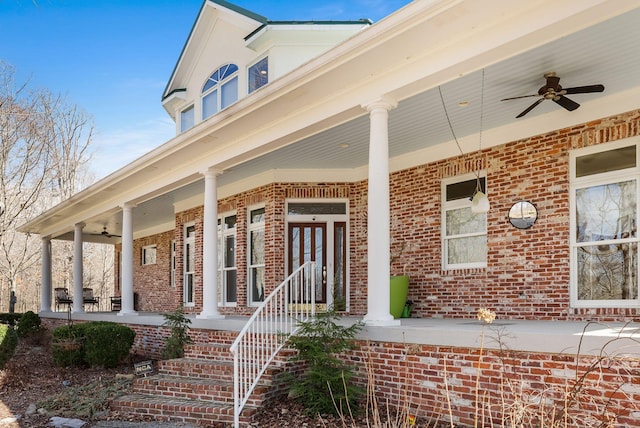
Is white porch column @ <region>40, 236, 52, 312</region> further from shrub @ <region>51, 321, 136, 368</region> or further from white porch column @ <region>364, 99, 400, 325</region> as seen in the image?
white porch column @ <region>364, 99, 400, 325</region>

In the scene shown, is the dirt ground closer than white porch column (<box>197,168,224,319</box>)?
Yes

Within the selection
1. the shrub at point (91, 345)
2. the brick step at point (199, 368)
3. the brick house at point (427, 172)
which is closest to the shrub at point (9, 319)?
the brick house at point (427, 172)

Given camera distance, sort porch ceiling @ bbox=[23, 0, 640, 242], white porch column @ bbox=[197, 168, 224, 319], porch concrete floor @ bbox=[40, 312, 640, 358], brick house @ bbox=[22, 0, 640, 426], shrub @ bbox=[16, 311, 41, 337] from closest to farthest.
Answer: porch concrete floor @ bbox=[40, 312, 640, 358]
brick house @ bbox=[22, 0, 640, 426]
porch ceiling @ bbox=[23, 0, 640, 242]
white porch column @ bbox=[197, 168, 224, 319]
shrub @ bbox=[16, 311, 41, 337]

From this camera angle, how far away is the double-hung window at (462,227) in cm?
834

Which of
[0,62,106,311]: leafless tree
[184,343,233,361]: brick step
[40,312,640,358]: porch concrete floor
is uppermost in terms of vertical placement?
[0,62,106,311]: leafless tree

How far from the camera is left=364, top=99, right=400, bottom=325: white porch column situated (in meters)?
6.04

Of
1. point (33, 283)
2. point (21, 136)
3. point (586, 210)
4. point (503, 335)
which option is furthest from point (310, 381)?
point (33, 283)

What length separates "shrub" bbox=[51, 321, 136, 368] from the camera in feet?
31.9

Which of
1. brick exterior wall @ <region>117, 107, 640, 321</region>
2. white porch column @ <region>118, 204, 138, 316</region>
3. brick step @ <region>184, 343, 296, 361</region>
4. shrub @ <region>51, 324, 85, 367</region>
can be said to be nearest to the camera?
brick exterior wall @ <region>117, 107, 640, 321</region>

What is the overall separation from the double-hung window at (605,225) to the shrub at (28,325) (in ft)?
44.1

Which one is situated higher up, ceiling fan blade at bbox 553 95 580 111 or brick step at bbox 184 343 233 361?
ceiling fan blade at bbox 553 95 580 111

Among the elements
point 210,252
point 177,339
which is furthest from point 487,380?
point 210,252

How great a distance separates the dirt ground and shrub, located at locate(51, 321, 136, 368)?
0.19m

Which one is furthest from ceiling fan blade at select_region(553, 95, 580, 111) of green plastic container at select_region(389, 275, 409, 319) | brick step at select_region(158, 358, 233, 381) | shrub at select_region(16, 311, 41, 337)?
shrub at select_region(16, 311, 41, 337)
